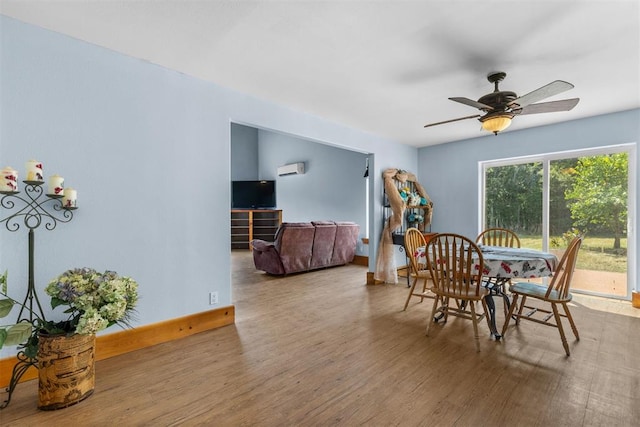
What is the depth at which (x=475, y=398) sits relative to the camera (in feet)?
5.82

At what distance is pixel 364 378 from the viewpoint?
198cm

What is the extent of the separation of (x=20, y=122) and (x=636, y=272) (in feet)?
20.0

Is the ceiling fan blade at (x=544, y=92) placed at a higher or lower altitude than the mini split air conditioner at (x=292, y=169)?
lower

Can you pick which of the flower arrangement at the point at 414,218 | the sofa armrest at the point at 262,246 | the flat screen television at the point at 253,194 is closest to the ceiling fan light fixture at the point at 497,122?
the flower arrangement at the point at 414,218

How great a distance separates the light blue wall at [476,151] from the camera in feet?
12.0

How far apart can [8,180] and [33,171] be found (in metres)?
0.12

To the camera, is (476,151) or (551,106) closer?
(551,106)

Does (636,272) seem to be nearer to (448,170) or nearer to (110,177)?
(448,170)

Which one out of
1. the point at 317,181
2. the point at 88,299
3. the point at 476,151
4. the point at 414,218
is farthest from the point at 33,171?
the point at 317,181

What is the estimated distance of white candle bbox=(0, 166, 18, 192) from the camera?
5.56ft

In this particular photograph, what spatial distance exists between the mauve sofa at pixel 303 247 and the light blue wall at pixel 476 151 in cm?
180

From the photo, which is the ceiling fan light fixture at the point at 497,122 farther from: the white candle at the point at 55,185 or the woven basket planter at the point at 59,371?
the woven basket planter at the point at 59,371

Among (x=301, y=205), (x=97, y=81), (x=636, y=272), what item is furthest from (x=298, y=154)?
(x=636, y=272)

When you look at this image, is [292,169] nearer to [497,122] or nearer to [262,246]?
[262,246]
